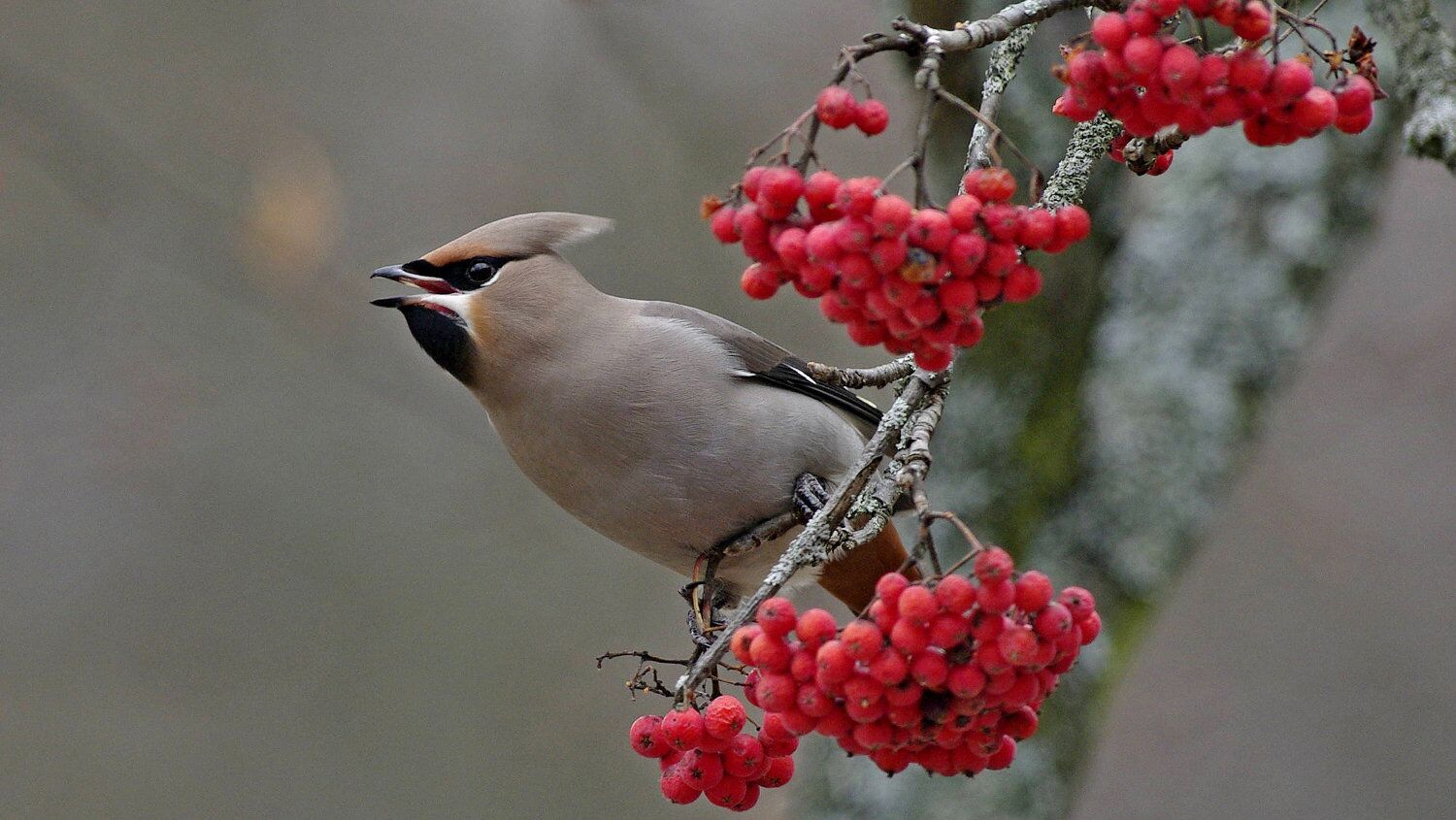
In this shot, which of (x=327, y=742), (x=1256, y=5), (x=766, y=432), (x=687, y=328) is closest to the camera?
(x=1256, y=5)

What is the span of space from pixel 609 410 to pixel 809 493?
0.40 metres

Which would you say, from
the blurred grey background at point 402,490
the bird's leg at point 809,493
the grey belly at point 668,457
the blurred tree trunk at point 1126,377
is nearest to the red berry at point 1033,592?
the bird's leg at point 809,493

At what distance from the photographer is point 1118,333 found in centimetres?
371

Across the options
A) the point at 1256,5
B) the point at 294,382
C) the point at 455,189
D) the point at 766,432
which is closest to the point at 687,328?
the point at 766,432

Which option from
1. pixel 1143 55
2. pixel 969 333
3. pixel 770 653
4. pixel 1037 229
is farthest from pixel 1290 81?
pixel 770 653

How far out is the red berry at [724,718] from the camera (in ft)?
5.06

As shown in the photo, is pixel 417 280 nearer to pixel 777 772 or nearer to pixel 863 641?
pixel 777 772

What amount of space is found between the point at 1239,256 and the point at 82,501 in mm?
4196

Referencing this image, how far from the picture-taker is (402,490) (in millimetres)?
5453

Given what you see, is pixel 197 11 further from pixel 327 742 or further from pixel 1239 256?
pixel 1239 256

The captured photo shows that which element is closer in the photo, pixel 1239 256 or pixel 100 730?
pixel 1239 256

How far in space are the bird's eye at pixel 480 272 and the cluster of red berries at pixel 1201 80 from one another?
4.90 ft

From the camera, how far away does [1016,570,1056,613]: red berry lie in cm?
128

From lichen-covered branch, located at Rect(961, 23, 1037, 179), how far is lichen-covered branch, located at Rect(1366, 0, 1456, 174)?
1.76ft
